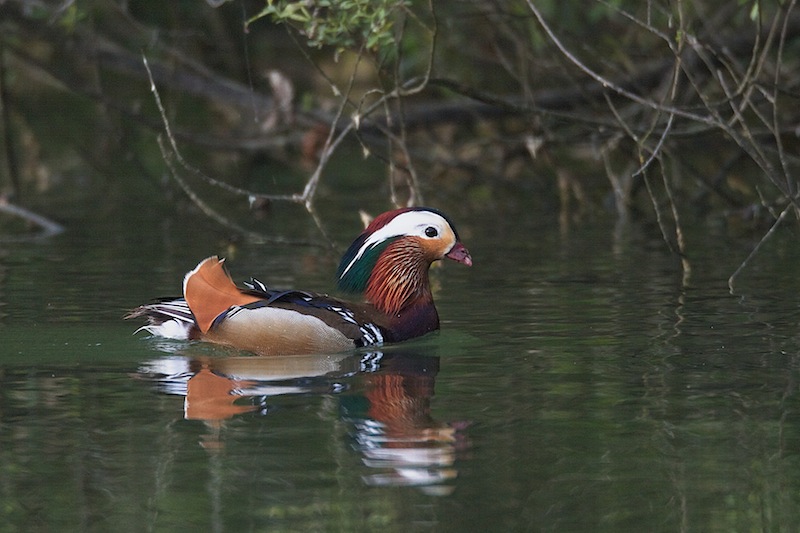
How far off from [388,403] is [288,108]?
7720 millimetres

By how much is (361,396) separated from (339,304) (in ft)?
5.14

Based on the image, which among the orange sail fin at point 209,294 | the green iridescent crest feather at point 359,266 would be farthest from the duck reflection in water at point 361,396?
the green iridescent crest feather at point 359,266

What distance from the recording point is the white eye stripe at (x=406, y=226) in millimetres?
9203

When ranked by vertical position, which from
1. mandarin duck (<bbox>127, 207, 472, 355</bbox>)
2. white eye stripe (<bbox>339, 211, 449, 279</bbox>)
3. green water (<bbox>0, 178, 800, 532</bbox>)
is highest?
white eye stripe (<bbox>339, 211, 449, 279</bbox>)

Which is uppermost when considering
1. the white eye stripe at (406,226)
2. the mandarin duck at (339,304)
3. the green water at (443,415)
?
the white eye stripe at (406,226)

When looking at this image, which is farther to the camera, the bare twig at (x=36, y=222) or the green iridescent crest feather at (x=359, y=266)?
the bare twig at (x=36, y=222)

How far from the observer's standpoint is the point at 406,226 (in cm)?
921

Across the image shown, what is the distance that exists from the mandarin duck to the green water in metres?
0.18

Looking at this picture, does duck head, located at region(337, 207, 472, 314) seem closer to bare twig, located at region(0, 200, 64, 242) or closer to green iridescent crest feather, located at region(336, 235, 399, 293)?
green iridescent crest feather, located at region(336, 235, 399, 293)

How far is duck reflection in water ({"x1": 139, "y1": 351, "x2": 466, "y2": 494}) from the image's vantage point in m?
5.90

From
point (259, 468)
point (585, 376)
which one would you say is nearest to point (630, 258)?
point (585, 376)

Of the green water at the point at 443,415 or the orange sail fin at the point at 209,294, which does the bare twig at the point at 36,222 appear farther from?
the orange sail fin at the point at 209,294

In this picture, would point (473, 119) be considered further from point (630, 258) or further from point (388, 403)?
point (388, 403)

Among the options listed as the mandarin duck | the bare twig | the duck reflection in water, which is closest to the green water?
the duck reflection in water
